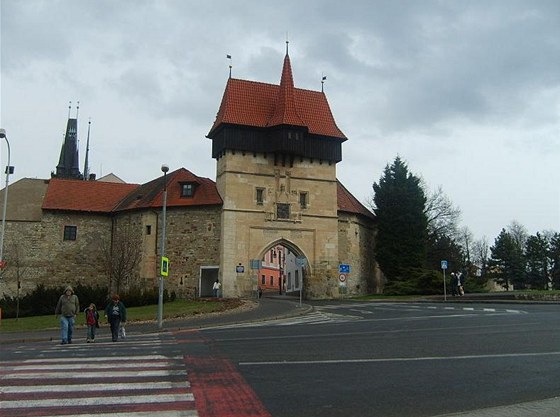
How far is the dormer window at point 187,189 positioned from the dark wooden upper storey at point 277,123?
10.4ft

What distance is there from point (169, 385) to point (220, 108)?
40.8m

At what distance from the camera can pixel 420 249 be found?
51.0 meters

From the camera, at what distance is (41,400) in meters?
8.40

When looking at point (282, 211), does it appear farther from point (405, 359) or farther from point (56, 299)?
point (405, 359)

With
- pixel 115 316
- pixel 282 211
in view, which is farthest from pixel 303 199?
pixel 115 316

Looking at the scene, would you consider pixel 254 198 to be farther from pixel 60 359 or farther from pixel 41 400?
pixel 41 400

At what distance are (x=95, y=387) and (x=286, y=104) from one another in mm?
38701

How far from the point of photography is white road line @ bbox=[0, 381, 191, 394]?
905 centimetres

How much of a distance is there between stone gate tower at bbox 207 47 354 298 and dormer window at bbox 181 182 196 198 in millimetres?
2055

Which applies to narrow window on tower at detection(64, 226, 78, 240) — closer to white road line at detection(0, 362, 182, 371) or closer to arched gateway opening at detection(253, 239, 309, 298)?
arched gateway opening at detection(253, 239, 309, 298)

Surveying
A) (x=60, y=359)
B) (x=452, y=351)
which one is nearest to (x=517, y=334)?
(x=452, y=351)

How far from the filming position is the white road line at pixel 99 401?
8.13 metres

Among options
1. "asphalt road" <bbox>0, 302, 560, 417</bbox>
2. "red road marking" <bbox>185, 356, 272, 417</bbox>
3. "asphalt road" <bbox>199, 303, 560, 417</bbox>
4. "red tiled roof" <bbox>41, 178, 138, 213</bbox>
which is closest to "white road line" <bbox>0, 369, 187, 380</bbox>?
"asphalt road" <bbox>0, 302, 560, 417</bbox>

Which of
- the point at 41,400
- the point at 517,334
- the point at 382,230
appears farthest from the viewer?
the point at 382,230
